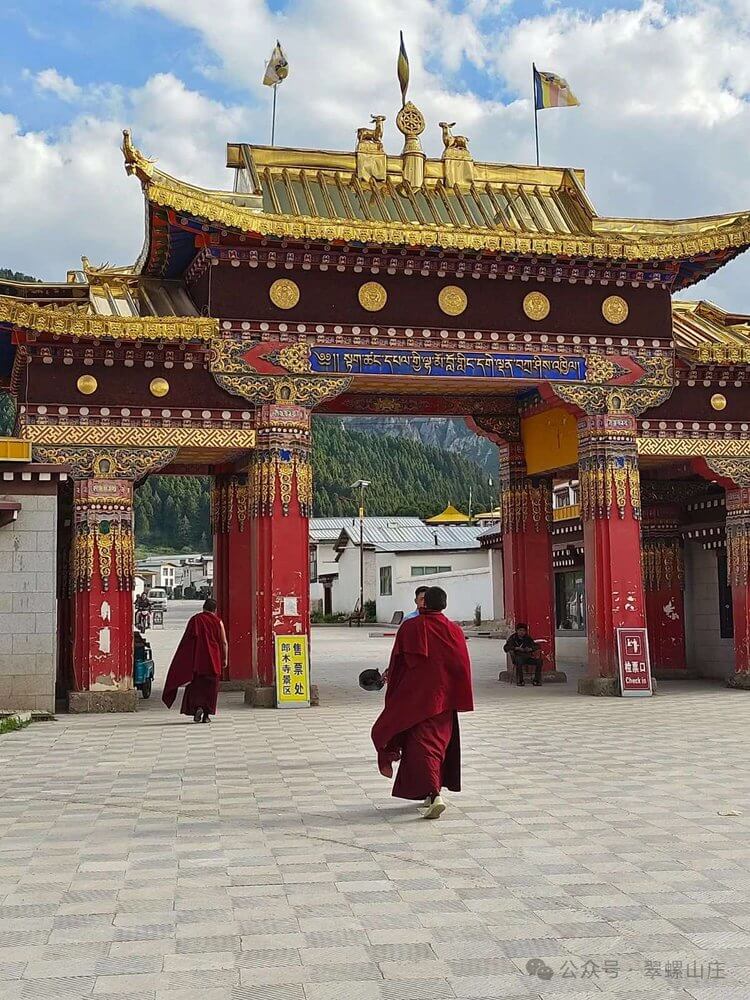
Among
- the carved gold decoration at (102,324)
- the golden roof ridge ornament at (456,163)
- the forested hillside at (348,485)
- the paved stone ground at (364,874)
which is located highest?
the forested hillside at (348,485)

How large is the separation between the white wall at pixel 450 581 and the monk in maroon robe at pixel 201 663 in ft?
97.0

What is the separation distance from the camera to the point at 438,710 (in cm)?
751

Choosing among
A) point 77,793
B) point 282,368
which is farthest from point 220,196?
point 77,793

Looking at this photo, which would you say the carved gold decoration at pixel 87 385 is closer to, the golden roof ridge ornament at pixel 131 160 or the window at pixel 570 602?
the golden roof ridge ornament at pixel 131 160

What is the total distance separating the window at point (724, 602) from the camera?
63.0 feet

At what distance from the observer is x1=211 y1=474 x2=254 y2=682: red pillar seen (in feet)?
59.3

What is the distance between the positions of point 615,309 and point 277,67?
6.89 meters

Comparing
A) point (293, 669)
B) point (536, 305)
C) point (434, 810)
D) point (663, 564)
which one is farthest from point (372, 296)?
point (434, 810)

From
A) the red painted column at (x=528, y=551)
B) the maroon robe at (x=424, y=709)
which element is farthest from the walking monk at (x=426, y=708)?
the red painted column at (x=528, y=551)

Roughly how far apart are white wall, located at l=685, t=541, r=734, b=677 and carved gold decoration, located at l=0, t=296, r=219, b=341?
9.93m

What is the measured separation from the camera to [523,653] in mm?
18500

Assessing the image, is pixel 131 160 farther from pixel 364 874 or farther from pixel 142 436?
pixel 364 874

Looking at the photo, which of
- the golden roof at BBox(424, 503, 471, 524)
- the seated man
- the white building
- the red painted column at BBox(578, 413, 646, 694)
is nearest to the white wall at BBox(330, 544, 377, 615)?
the white building

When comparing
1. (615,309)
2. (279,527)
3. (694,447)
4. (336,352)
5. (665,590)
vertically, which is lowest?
(665,590)
